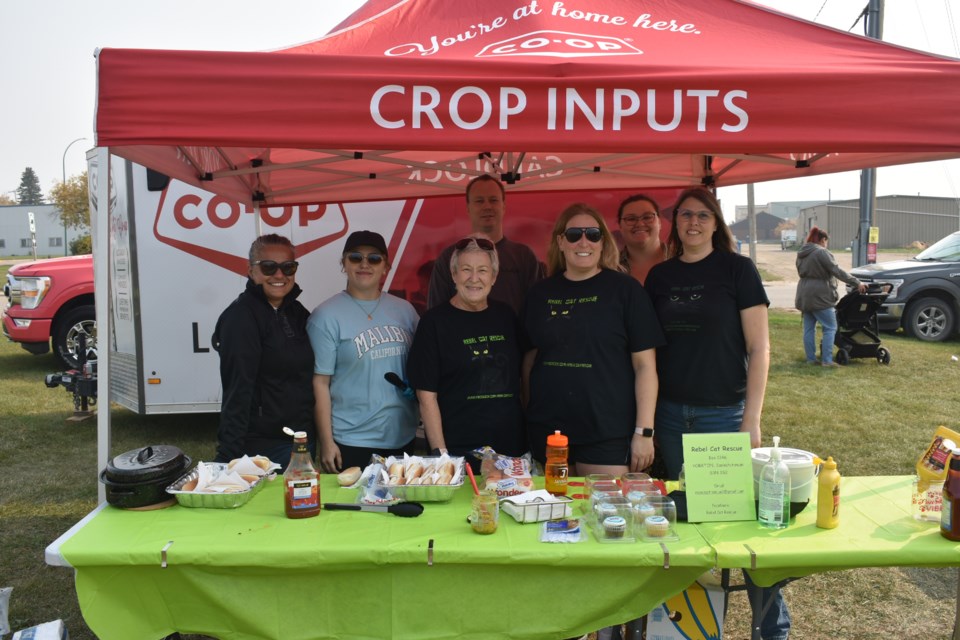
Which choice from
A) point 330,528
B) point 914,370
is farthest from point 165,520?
point 914,370

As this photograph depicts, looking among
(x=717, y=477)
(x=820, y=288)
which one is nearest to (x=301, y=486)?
(x=717, y=477)

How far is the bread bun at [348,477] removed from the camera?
2.65 metres

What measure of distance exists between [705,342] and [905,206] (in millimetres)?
54997

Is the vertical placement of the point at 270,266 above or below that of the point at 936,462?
above

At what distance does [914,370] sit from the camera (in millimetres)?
9000

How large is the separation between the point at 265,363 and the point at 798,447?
4.92m

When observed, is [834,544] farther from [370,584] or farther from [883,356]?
[883,356]

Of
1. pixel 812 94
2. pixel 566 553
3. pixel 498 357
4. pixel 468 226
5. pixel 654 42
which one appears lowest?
pixel 566 553

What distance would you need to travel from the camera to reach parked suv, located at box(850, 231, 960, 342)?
10.7 metres

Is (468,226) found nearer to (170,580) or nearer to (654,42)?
(654,42)

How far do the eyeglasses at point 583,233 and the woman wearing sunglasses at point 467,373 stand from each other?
341 millimetres

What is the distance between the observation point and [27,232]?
69.2 metres

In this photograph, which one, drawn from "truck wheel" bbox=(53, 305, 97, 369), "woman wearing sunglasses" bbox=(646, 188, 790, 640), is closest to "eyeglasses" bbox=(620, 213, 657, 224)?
"woman wearing sunglasses" bbox=(646, 188, 790, 640)

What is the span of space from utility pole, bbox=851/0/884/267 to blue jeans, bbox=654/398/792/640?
921 cm
